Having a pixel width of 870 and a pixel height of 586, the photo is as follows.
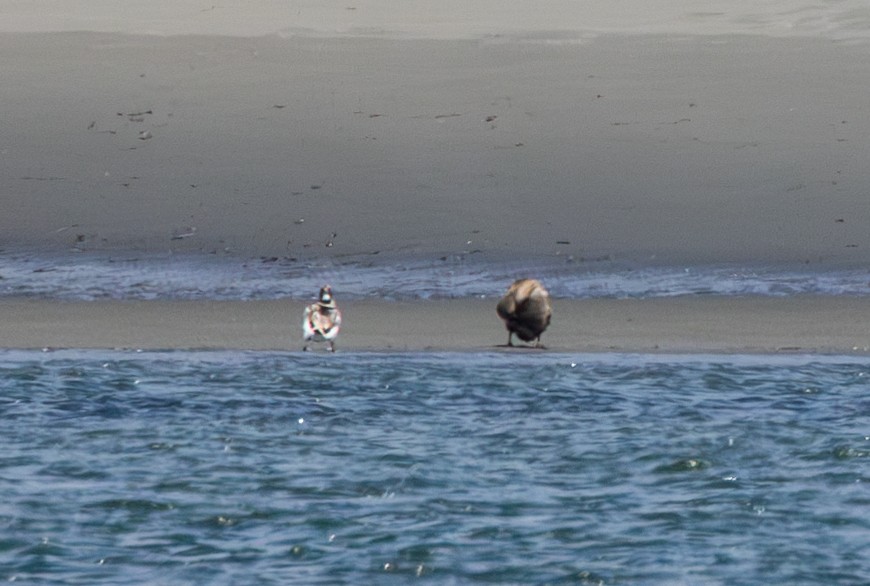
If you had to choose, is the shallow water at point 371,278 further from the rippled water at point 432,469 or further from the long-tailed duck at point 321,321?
the rippled water at point 432,469

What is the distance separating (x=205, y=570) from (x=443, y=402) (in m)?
3.80

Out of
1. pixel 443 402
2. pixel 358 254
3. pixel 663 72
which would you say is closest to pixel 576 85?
pixel 663 72

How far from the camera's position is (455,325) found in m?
12.8

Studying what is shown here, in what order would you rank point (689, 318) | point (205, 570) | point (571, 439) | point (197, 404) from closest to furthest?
1. point (205, 570)
2. point (571, 439)
3. point (197, 404)
4. point (689, 318)

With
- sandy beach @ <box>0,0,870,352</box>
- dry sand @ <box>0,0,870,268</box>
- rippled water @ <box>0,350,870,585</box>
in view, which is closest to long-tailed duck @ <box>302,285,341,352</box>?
rippled water @ <box>0,350,870,585</box>

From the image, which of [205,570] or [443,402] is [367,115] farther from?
[205,570]

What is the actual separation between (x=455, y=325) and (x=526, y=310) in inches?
33.2

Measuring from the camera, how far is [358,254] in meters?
14.2

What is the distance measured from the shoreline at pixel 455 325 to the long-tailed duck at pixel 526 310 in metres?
0.13

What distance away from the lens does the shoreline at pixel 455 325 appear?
483 inches

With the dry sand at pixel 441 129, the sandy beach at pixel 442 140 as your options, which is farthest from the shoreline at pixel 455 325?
the dry sand at pixel 441 129

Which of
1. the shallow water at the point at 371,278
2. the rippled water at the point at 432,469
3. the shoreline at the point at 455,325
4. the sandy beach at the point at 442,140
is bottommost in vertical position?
the rippled water at the point at 432,469

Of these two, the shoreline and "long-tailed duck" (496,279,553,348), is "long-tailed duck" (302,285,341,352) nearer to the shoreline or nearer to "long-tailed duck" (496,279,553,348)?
the shoreline

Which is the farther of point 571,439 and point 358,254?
point 358,254
